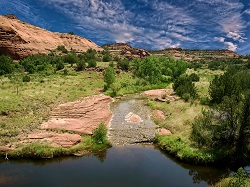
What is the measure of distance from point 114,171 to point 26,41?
87.4 m

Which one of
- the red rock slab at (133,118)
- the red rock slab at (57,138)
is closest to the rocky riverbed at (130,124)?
the red rock slab at (133,118)

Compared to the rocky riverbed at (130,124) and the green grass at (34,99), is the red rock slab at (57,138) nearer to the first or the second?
the green grass at (34,99)

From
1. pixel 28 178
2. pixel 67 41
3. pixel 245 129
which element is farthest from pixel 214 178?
pixel 67 41

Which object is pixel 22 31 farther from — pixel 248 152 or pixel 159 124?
pixel 248 152

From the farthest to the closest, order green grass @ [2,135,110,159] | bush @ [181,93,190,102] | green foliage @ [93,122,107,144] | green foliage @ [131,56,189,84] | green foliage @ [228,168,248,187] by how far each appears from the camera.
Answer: green foliage @ [131,56,189,84], bush @ [181,93,190,102], green foliage @ [93,122,107,144], green grass @ [2,135,110,159], green foliage @ [228,168,248,187]

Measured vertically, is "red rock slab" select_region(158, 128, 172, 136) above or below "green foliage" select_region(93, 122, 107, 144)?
above

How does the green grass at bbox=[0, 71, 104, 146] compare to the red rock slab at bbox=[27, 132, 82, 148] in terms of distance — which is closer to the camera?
the red rock slab at bbox=[27, 132, 82, 148]

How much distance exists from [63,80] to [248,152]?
46.0 m

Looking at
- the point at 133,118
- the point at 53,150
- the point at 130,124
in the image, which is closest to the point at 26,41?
the point at 133,118

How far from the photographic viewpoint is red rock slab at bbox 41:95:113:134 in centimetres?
3135

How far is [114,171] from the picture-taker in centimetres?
2303

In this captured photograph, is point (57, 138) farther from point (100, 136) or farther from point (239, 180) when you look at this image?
point (239, 180)

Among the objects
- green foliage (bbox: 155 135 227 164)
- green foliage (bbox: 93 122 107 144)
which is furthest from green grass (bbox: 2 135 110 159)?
green foliage (bbox: 155 135 227 164)

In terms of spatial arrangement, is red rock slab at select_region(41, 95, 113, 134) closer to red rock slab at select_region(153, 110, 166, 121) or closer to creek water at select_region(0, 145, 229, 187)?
creek water at select_region(0, 145, 229, 187)
